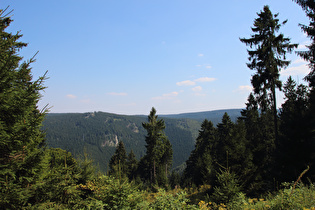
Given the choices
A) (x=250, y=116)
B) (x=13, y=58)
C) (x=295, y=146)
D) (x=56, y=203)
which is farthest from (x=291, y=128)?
(x=250, y=116)

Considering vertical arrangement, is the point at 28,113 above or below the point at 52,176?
above

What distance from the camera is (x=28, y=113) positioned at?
502 centimetres

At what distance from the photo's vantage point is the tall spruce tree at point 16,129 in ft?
14.5

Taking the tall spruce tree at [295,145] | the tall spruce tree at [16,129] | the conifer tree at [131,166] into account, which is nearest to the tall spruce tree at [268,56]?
the tall spruce tree at [295,145]

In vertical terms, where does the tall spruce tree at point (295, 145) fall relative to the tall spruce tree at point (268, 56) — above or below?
below

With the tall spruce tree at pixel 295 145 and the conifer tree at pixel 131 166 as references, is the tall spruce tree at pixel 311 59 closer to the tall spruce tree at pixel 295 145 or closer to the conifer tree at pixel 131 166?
the tall spruce tree at pixel 295 145

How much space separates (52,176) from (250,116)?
3790 cm

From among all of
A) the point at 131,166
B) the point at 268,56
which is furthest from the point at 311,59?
the point at 131,166

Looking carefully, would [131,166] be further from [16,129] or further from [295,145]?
[16,129]

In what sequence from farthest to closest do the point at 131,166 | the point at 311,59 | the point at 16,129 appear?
the point at 131,166 → the point at 311,59 → the point at 16,129

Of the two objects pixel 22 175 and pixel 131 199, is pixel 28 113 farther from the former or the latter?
pixel 131 199

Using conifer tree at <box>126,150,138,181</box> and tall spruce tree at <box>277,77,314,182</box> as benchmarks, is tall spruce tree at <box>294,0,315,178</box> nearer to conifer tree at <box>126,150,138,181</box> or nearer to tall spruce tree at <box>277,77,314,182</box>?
tall spruce tree at <box>277,77,314,182</box>

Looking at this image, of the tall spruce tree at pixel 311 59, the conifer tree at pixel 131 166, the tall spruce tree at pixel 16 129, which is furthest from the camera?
the conifer tree at pixel 131 166

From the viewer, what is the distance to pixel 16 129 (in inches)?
185
